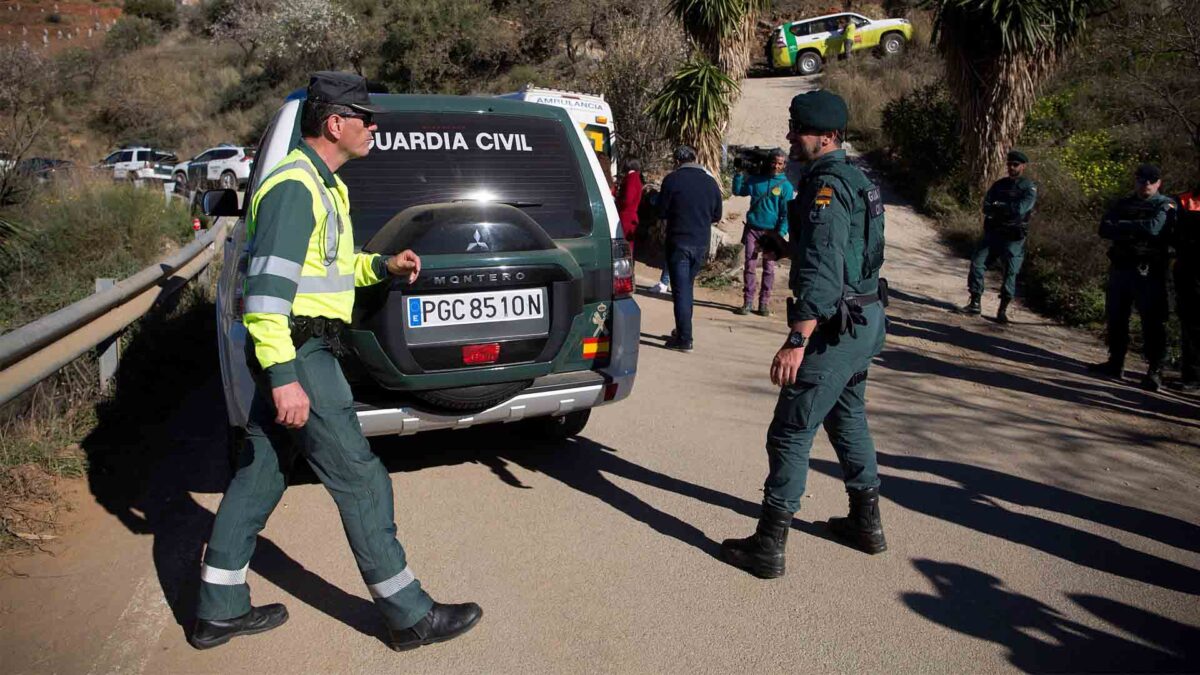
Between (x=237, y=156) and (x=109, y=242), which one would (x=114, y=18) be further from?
(x=109, y=242)

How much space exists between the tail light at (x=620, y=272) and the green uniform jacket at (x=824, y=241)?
1.13m

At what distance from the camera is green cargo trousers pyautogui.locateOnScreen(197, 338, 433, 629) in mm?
3154

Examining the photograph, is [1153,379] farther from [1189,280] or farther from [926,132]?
[926,132]

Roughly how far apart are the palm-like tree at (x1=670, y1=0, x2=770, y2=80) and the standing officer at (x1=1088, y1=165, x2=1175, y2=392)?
8.81 metres

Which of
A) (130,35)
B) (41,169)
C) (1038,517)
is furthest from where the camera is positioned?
(130,35)

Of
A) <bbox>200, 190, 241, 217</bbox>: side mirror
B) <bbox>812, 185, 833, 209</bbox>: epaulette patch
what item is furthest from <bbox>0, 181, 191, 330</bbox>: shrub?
<bbox>812, 185, 833, 209</bbox>: epaulette patch

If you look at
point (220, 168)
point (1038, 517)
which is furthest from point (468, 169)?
point (220, 168)

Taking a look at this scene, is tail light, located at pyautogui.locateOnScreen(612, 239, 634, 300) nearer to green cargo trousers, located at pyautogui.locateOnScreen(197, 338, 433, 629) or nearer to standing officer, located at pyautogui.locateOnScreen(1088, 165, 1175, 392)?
green cargo trousers, located at pyautogui.locateOnScreen(197, 338, 433, 629)

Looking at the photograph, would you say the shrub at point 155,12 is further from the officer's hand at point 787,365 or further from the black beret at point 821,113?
the officer's hand at point 787,365

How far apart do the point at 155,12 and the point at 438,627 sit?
222ft

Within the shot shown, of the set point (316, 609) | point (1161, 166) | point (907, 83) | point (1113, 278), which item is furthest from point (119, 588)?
point (907, 83)

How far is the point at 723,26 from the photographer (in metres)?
15.5

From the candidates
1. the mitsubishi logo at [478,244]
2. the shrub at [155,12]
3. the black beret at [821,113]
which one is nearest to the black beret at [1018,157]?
the black beret at [821,113]

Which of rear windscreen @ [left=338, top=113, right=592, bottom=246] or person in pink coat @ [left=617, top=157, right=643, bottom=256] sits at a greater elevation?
rear windscreen @ [left=338, top=113, right=592, bottom=246]
